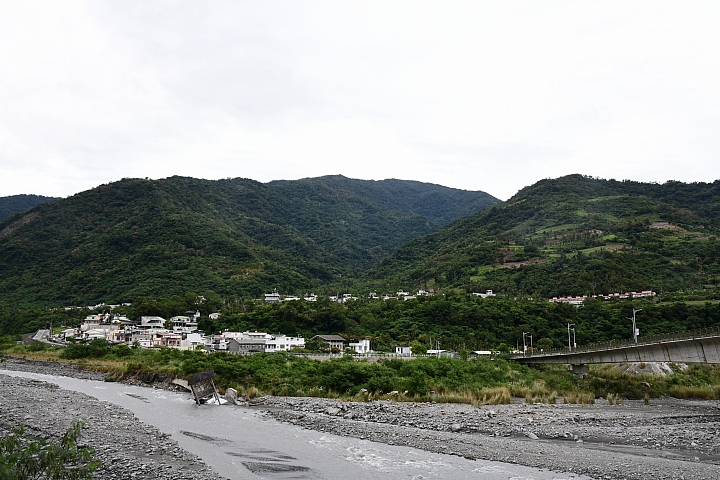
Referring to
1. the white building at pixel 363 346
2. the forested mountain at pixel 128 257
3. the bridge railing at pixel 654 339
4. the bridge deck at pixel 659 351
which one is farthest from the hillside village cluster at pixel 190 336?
the forested mountain at pixel 128 257

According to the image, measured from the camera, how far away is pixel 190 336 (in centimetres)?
8806

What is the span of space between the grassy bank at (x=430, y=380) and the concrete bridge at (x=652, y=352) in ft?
5.18

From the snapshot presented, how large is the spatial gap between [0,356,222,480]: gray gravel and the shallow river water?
0.98 meters

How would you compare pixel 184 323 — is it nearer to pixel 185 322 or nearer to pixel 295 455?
pixel 185 322

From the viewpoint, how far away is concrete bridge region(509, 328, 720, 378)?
105ft

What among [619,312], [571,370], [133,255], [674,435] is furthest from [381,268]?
[674,435]

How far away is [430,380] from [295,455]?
78.1ft

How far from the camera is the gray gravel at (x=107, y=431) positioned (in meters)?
16.1

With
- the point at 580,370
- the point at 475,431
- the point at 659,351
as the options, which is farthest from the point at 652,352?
the point at 475,431

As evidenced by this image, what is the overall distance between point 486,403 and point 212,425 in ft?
61.8

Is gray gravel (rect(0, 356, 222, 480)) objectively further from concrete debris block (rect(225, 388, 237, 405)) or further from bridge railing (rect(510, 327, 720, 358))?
bridge railing (rect(510, 327, 720, 358))

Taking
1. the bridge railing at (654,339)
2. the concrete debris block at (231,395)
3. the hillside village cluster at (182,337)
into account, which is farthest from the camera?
the hillside village cluster at (182,337)

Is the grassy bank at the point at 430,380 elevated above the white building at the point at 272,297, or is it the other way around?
the white building at the point at 272,297

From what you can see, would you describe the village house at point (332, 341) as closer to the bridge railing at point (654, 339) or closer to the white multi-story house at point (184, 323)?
the white multi-story house at point (184, 323)
